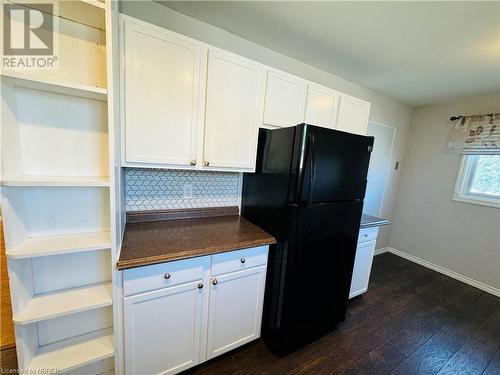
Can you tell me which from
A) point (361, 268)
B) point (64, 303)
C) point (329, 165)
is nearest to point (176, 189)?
point (64, 303)

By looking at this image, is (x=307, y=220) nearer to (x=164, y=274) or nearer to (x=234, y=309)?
(x=234, y=309)

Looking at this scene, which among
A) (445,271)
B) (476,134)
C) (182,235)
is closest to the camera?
(182,235)

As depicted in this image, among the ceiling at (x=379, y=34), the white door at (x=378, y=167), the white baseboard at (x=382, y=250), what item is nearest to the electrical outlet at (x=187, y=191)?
the ceiling at (x=379, y=34)

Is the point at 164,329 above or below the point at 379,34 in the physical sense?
below

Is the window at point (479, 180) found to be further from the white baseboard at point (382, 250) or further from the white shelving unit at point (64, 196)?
the white shelving unit at point (64, 196)

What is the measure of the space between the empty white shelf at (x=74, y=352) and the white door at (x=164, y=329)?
13cm

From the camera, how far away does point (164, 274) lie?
1.08 m

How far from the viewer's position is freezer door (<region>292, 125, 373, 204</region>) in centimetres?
125

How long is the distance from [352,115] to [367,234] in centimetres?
121

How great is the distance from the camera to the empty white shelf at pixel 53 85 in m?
0.74

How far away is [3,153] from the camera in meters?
0.80

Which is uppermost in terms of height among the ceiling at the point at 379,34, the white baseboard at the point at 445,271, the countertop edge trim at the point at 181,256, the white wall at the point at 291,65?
the ceiling at the point at 379,34

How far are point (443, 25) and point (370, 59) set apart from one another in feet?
1.93

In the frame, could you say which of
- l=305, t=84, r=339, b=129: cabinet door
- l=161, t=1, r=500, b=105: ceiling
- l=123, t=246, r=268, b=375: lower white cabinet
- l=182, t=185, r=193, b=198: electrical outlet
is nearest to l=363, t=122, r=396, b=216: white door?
l=161, t=1, r=500, b=105: ceiling
